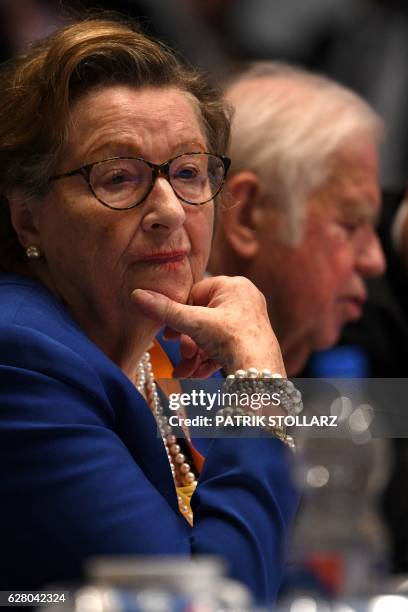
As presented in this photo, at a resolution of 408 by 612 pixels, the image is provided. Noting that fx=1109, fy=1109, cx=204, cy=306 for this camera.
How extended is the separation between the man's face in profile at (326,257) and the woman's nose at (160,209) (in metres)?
1.11

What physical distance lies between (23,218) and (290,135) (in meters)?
1.21

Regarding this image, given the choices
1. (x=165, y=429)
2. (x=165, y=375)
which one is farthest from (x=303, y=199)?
(x=165, y=429)

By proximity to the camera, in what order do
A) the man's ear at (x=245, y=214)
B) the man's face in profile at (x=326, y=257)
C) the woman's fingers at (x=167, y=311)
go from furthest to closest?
the man's face in profile at (x=326, y=257), the man's ear at (x=245, y=214), the woman's fingers at (x=167, y=311)

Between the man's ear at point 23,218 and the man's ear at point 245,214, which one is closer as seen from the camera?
the man's ear at point 23,218

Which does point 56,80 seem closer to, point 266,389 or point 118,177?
point 118,177

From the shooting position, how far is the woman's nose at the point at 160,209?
1.93m

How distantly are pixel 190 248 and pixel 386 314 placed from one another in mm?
1701

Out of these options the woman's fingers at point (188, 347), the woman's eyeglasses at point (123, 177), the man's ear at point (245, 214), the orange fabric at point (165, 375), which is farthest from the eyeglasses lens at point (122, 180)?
the man's ear at point (245, 214)

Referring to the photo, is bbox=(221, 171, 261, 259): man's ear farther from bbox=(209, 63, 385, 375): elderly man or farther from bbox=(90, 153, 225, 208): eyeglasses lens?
bbox=(90, 153, 225, 208): eyeglasses lens

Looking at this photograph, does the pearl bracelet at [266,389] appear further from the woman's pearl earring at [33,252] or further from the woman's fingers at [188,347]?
the woman's pearl earring at [33,252]

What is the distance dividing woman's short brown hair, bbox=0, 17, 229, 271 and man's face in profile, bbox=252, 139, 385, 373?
109cm

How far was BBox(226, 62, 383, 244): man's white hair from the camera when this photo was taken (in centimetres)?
303

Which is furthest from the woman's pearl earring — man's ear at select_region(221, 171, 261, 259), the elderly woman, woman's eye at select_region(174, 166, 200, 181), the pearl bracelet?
man's ear at select_region(221, 171, 261, 259)

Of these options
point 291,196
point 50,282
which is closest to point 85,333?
point 50,282
